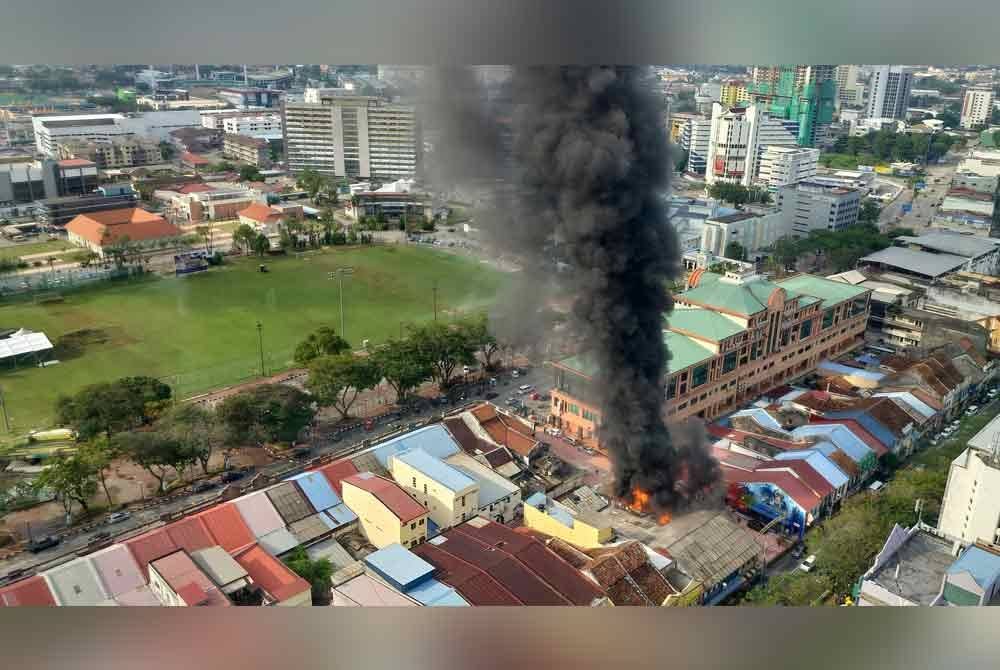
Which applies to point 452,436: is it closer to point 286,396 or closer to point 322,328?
point 286,396

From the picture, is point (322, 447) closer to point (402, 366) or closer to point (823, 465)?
point (402, 366)

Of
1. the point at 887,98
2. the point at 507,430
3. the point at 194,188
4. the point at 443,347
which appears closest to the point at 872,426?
the point at 507,430

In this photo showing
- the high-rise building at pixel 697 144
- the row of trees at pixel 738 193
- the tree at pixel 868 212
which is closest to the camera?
the tree at pixel 868 212

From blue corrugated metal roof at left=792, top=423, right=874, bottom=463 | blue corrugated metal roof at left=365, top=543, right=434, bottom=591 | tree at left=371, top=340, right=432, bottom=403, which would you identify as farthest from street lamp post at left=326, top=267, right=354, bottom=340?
blue corrugated metal roof at left=365, top=543, right=434, bottom=591

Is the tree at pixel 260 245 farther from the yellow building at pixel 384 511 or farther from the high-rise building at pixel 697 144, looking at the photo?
the high-rise building at pixel 697 144

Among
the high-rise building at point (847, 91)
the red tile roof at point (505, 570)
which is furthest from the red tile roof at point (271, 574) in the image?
the high-rise building at point (847, 91)

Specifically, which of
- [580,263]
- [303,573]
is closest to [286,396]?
[303,573]
